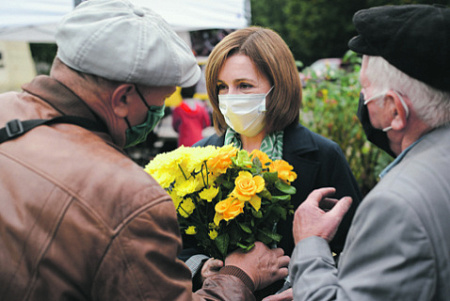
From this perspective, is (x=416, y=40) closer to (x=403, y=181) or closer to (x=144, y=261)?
(x=403, y=181)

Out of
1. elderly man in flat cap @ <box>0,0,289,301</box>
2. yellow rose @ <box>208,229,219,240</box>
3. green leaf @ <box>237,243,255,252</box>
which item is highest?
elderly man in flat cap @ <box>0,0,289,301</box>

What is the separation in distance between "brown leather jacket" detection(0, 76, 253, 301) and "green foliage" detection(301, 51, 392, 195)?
388cm

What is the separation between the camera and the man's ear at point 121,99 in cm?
132

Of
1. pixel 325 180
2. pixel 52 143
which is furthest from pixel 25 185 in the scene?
pixel 325 180

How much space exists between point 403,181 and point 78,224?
3.24 ft

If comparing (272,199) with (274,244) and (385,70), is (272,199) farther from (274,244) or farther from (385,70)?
(385,70)

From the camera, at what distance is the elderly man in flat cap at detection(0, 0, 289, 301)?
111 centimetres

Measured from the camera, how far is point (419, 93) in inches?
49.4

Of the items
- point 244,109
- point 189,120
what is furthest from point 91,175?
point 189,120

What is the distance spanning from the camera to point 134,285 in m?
Result: 1.16

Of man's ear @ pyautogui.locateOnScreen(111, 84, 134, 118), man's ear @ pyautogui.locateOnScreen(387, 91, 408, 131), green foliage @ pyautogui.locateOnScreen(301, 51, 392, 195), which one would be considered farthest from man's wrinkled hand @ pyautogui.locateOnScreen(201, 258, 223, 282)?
green foliage @ pyautogui.locateOnScreen(301, 51, 392, 195)

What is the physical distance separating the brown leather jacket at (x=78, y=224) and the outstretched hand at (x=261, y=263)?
50cm

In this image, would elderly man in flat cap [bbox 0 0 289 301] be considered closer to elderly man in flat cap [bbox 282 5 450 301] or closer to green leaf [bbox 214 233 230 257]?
green leaf [bbox 214 233 230 257]

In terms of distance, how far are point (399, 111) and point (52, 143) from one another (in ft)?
3.76
